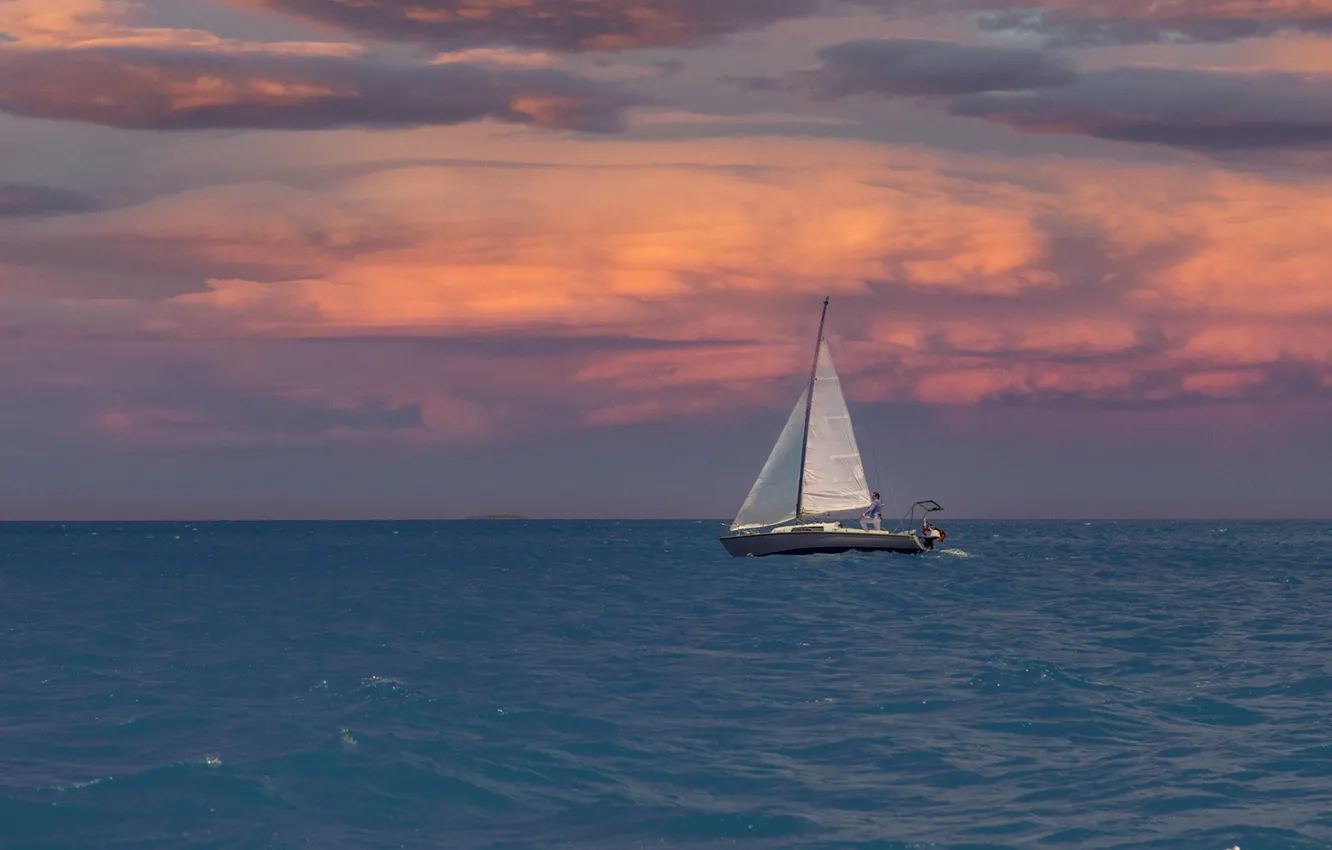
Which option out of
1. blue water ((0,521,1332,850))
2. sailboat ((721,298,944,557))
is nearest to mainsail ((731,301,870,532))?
sailboat ((721,298,944,557))

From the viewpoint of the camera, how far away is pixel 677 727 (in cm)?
2209

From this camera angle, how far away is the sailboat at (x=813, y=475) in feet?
233

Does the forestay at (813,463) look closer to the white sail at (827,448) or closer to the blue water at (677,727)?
the white sail at (827,448)

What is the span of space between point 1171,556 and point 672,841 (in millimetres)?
89451

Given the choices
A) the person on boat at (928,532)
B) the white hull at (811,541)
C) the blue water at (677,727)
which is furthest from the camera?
the person on boat at (928,532)

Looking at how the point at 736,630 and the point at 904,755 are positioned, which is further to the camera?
the point at 736,630

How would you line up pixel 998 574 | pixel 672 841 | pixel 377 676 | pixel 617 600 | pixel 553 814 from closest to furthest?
pixel 672 841 < pixel 553 814 < pixel 377 676 < pixel 617 600 < pixel 998 574

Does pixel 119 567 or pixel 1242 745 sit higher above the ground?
pixel 1242 745

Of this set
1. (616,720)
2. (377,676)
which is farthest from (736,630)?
(616,720)

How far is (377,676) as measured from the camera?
93.1 feet

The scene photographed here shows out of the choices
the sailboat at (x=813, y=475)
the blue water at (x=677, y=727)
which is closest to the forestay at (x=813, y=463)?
the sailboat at (x=813, y=475)

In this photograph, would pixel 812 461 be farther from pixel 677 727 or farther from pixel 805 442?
pixel 677 727

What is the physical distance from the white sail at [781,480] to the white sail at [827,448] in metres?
0.69

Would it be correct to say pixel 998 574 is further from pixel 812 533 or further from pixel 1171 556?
pixel 1171 556
